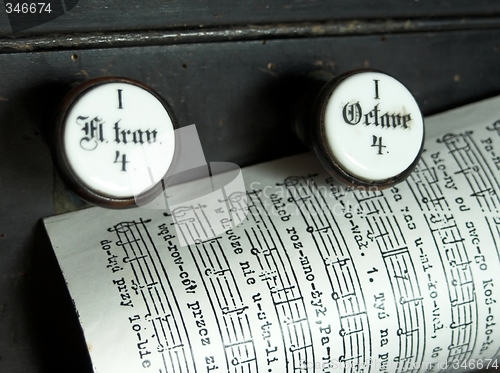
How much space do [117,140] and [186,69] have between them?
16cm

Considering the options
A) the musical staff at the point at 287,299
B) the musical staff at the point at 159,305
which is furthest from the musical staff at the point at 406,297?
the musical staff at the point at 159,305

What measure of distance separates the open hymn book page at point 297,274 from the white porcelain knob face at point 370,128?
0.08m

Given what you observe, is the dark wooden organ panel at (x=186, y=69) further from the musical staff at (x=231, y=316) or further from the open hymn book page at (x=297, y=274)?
the musical staff at (x=231, y=316)

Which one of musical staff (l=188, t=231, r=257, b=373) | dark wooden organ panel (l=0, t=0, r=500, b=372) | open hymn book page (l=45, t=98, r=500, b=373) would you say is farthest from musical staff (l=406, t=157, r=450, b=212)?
musical staff (l=188, t=231, r=257, b=373)

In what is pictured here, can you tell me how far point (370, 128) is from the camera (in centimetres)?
57

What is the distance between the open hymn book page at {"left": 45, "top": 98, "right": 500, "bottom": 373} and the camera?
536 millimetres

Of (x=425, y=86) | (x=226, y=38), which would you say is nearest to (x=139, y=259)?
(x=226, y=38)

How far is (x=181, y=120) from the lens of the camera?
64 cm

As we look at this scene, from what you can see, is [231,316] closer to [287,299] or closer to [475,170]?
[287,299]

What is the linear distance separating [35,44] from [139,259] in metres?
0.26

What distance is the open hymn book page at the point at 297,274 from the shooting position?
54cm

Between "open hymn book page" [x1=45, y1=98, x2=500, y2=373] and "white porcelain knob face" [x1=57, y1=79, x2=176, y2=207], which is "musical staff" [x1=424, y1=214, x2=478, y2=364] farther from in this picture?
"white porcelain knob face" [x1=57, y1=79, x2=176, y2=207]

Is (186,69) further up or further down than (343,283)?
further up

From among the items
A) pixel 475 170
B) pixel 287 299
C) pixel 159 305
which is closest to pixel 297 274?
pixel 287 299
